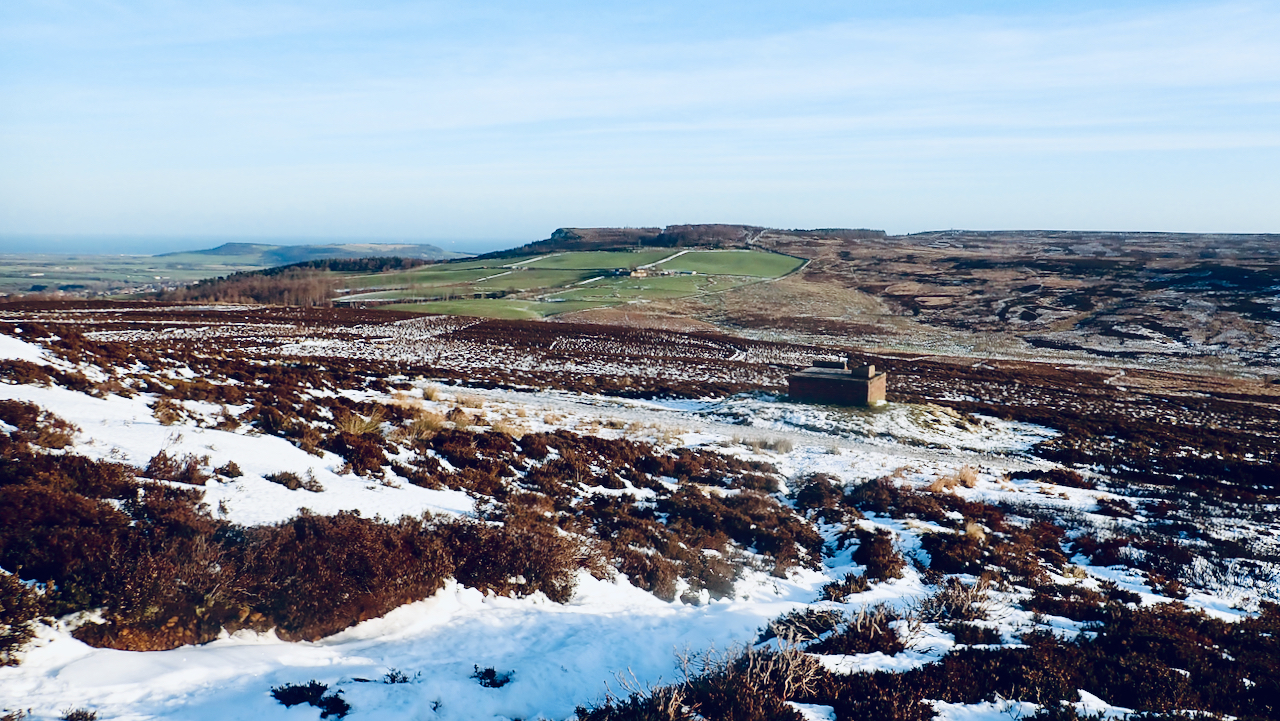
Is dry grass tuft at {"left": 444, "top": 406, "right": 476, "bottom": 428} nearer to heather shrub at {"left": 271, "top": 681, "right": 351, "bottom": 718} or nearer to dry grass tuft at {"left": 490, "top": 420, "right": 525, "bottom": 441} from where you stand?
dry grass tuft at {"left": 490, "top": 420, "right": 525, "bottom": 441}

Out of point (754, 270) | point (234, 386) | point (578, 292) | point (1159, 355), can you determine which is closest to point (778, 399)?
point (234, 386)

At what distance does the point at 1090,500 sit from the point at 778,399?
13.3 m

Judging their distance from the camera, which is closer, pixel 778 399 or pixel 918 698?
pixel 918 698

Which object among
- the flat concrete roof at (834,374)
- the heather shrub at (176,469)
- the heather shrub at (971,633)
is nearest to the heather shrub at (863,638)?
the heather shrub at (971,633)

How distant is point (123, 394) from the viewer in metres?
15.0

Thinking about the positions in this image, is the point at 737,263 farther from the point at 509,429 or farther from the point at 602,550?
the point at 602,550

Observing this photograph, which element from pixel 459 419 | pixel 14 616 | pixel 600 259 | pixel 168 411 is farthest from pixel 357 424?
pixel 600 259

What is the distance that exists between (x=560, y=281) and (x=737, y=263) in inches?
1365

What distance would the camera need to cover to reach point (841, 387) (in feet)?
96.3

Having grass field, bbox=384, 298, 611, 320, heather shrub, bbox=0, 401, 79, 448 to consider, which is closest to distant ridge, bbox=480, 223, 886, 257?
grass field, bbox=384, 298, 611, 320

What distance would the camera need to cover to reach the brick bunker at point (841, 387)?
2902 centimetres

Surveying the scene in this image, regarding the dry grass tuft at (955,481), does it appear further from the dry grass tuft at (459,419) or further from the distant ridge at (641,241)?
the distant ridge at (641,241)

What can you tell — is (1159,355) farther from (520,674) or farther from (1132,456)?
(520,674)

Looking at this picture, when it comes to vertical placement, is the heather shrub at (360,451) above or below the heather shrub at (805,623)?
above
